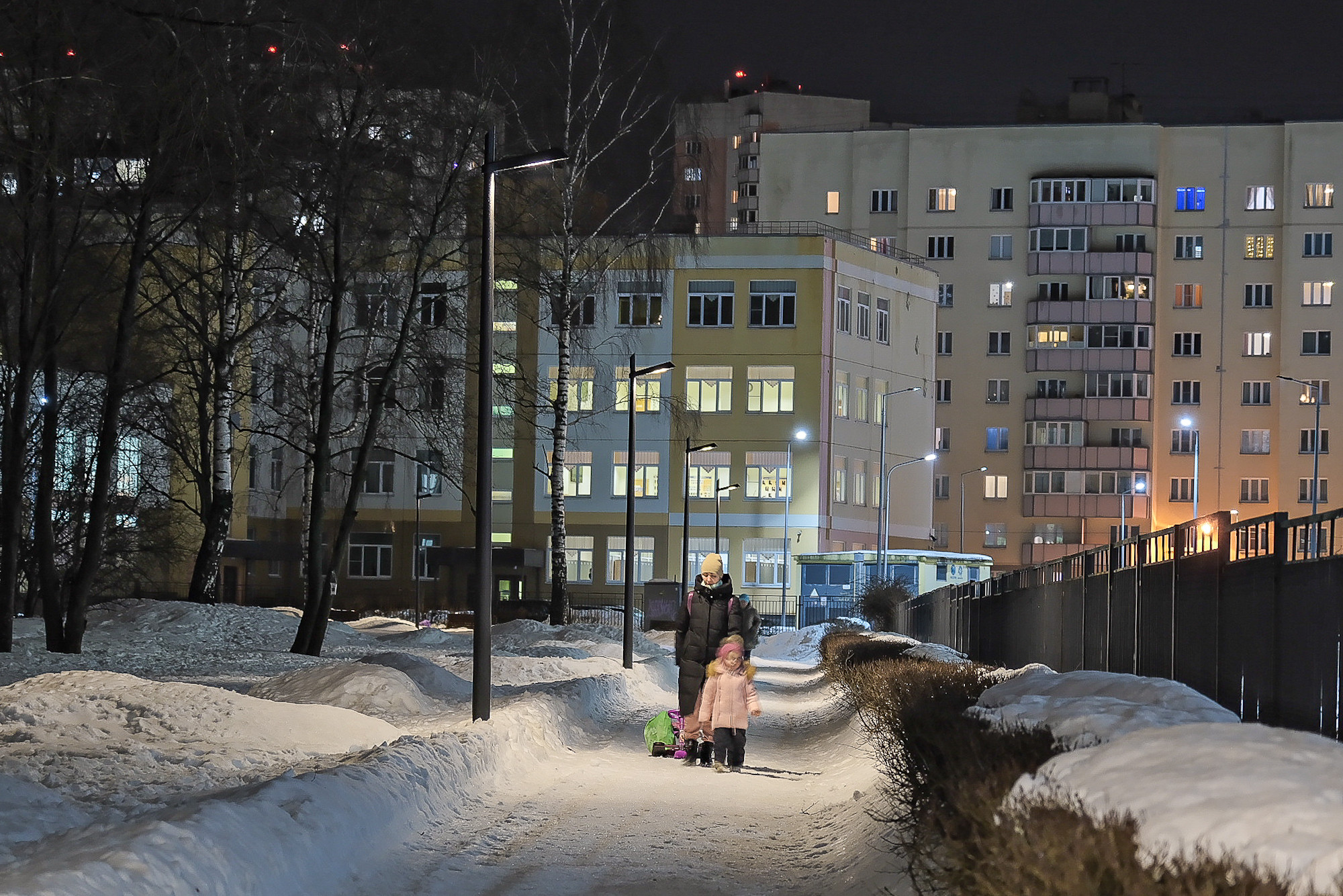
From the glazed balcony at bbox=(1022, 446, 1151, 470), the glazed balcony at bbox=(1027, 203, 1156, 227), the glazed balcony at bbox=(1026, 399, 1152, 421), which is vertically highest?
the glazed balcony at bbox=(1027, 203, 1156, 227)

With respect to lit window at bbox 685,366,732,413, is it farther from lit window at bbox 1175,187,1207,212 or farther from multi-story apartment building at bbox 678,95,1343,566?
lit window at bbox 1175,187,1207,212

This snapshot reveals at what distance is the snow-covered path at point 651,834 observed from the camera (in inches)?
377

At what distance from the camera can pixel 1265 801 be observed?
5.74 m

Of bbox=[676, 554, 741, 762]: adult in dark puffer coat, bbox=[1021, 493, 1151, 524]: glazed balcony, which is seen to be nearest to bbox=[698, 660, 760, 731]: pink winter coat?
bbox=[676, 554, 741, 762]: adult in dark puffer coat

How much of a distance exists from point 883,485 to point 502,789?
5467 centimetres

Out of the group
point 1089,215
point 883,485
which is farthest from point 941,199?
point 883,485

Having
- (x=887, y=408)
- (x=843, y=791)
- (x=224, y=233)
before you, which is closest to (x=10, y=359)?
(x=224, y=233)

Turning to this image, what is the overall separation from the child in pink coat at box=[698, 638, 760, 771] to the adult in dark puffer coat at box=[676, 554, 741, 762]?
1.07 feet

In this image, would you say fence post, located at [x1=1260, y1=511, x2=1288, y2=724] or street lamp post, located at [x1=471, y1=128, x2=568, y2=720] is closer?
fence post, located at [x1=1260, y1=511, x2=1288, y2=724]

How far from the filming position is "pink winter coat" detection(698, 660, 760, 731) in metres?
15.8

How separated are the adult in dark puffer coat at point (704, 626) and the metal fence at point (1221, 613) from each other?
4.27 m

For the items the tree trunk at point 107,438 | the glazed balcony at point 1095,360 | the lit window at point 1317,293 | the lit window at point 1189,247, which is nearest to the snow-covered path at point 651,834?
the tree trunk at point 107,438

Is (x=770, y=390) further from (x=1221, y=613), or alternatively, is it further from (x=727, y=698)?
(x=1221, y=613)

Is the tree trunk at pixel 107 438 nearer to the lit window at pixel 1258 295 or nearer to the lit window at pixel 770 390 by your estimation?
the lit window at pixel 770 390
